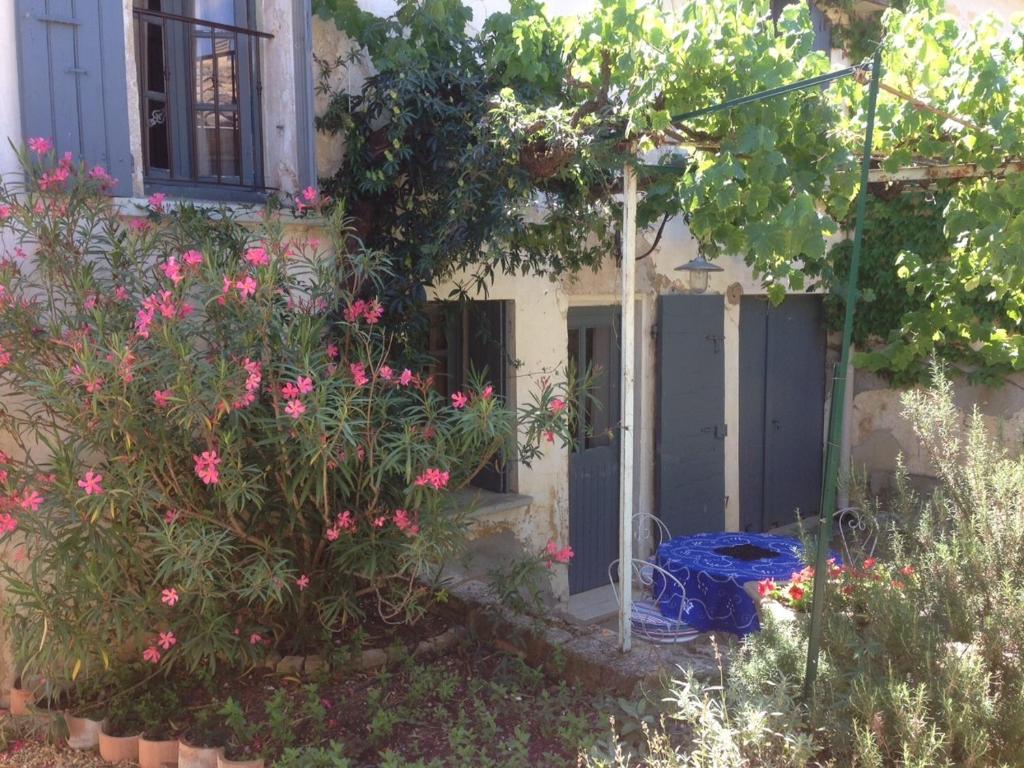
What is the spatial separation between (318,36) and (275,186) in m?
0.83

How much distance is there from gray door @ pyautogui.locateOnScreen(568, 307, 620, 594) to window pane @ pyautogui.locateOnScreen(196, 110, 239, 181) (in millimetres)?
2605

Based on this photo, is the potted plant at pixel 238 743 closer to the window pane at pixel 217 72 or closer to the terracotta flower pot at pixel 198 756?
the terracotta flower pot at pixel 198 756

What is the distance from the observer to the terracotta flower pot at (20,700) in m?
3.79

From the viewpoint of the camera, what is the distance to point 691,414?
7.49 meters

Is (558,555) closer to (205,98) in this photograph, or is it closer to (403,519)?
(403,519)

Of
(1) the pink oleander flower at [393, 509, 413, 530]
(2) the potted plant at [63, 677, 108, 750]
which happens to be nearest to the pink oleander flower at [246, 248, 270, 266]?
(1) the pink oleander flower at [393, 509, 413, 530]

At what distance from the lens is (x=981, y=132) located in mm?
4035

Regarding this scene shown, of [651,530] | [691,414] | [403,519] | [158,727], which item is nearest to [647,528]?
[651,530]

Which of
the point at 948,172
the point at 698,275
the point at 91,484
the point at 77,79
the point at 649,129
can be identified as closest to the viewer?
the point at 91,484

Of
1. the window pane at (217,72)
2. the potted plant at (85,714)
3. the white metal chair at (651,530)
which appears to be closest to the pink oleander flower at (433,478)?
the potted plant at (85,714)

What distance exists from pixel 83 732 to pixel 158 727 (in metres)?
0.29

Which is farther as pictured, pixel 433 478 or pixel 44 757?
pixel 44 757

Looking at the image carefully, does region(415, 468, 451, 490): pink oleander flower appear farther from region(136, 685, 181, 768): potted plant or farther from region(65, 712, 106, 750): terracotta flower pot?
region(65, 712, 106, 750): terracotta flower pot

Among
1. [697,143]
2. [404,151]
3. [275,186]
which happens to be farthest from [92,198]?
[697,143]
